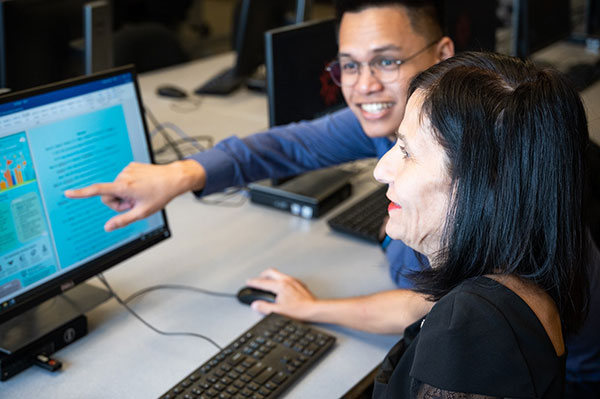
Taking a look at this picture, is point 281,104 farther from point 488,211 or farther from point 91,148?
point 488,211

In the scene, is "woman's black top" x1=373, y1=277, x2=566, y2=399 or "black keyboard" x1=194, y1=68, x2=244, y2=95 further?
"black keyboard" x1=194, y1=68, x2=244, y2=95

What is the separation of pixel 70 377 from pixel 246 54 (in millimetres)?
1764

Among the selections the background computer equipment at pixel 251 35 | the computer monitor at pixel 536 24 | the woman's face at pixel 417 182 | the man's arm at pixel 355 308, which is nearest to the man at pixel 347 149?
the man's arm at pixel 355 308

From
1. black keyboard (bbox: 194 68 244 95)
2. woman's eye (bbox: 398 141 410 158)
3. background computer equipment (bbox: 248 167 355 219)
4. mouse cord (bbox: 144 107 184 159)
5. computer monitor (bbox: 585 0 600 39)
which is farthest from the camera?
computer monitor (bbox: 585 0 600 39)

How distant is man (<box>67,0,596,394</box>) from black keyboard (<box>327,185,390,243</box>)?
143 mm

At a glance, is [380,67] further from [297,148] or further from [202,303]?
[202,303]

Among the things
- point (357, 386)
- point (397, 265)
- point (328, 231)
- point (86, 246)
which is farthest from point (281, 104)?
point (357, 386)

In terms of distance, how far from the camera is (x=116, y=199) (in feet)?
4.27

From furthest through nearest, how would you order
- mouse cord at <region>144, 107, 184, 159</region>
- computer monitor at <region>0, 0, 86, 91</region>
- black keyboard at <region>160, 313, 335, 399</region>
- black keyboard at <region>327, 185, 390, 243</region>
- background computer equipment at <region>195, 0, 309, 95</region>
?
background computer equipment at <region>195, 0, 309, 95</region> < mouse cord at <region>144, 107, 184, 159</region> < computer monitor at <region>0, 0, 86, 91</region> < black keyboard at <region>327, 185, 390, 243</region> < black keyboard at <region>160, 313, 335, 399</region>

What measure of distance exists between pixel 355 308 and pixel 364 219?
17.7 inches

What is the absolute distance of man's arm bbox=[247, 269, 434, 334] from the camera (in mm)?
1267

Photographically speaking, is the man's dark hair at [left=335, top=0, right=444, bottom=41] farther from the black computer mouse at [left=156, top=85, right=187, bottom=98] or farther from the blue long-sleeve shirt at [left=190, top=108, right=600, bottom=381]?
the black computer mouse at [left=156, top=85, right=187, bottom=98]

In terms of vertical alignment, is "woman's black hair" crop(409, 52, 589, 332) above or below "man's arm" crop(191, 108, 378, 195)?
above

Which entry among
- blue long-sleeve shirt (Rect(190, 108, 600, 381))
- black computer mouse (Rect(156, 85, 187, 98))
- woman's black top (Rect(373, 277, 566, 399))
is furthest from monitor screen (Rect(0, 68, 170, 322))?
black computer mouse (Rect(156, 85, 187, 98))
